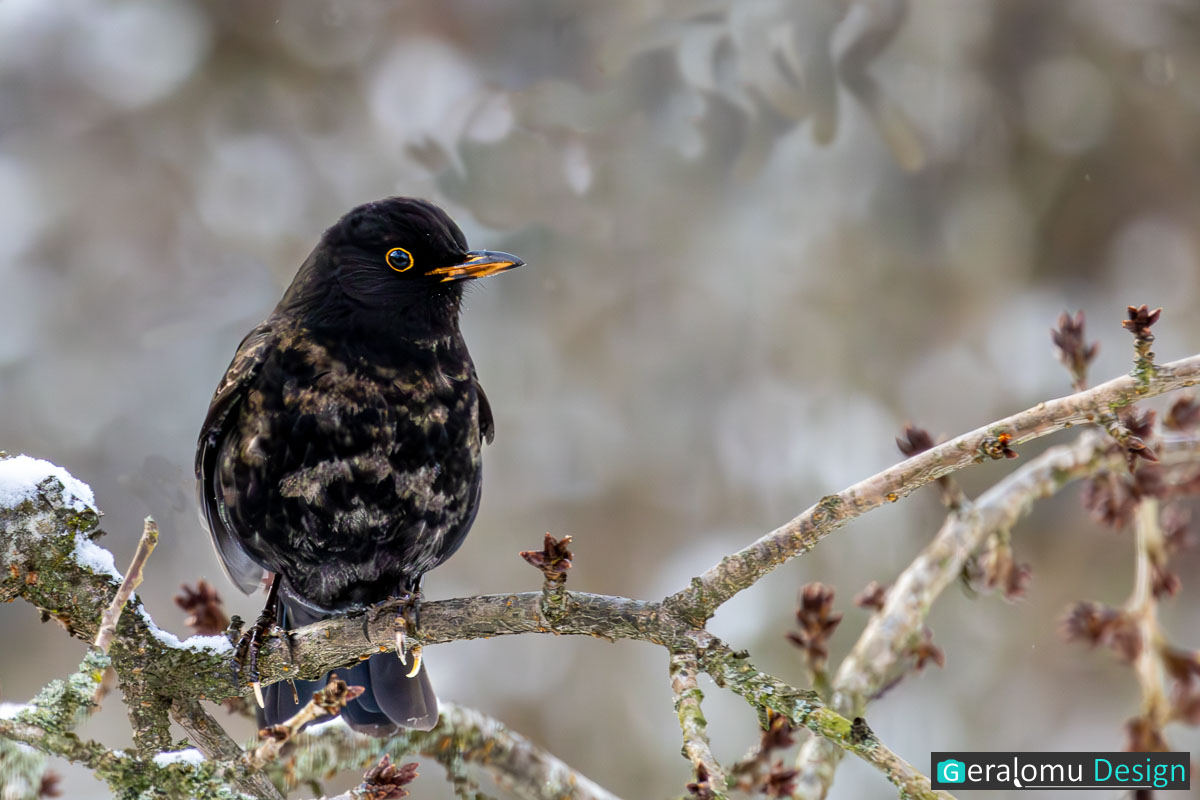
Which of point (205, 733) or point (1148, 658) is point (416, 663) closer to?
point (205, 733)

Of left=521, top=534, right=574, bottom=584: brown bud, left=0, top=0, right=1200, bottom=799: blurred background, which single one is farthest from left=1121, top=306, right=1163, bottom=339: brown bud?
left=0, top=0, right=1200, bottom=799: blurred background

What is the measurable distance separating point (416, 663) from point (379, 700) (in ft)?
1.16

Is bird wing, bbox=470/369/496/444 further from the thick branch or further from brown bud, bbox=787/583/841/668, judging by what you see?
the thick branch

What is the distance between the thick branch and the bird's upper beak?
131 cm

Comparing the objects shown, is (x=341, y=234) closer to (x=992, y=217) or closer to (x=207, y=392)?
(x=207, y=392)

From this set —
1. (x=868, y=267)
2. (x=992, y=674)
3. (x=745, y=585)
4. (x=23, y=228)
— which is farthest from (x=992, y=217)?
(x=23, y=228)

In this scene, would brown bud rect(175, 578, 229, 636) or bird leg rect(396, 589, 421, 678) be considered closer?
bird leg rect(396, 589, 421, 678)

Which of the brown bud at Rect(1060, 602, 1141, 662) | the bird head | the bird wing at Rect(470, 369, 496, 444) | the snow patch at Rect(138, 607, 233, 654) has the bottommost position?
the snow patch at Rect(138, 607, 233, 654)

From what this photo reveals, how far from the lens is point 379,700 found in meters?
3.07

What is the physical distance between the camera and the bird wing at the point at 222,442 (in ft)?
9.64

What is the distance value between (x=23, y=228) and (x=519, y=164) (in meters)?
2.63

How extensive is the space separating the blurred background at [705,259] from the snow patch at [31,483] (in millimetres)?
2829

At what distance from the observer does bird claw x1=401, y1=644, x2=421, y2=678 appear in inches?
104

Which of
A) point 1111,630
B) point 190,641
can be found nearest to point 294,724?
point 190,641
